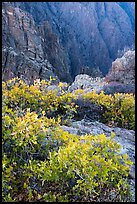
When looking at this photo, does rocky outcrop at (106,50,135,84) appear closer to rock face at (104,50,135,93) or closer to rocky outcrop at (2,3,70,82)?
rock face at (104,50,135,93)

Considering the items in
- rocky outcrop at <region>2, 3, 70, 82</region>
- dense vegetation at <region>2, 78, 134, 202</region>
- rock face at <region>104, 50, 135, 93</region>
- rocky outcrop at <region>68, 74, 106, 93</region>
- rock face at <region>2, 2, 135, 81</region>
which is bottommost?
dense vegetation at <region>2, 78, 134, 202</region>

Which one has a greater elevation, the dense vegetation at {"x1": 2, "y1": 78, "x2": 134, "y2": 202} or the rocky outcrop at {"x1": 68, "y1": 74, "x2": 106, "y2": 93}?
the rocky outcrop at {"x1": 68, "y1": 74, "x2": 106, "y2": 93}

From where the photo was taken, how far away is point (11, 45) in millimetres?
33438

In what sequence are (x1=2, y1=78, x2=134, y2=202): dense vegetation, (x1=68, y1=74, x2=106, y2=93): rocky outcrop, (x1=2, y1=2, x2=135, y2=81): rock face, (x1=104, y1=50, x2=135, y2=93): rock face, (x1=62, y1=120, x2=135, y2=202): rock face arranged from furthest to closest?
(x1=2, y1=2, x2=135, y2=81): rock face, (x1=104, y1=50, x2=135, y2=93): rock face, (x1=68, y1=74, x2=106, y2=93): rocky outcrop, (x1=62, y1=120, x2=135, y2=202): rock face, (x1=2, y1=78, x2=134, y2=202): dense vegetation

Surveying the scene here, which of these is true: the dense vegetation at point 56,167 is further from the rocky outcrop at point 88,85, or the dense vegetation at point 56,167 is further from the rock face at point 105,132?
the rocky outcrop at point 88,85

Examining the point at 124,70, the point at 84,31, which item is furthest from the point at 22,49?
the point at 84,31

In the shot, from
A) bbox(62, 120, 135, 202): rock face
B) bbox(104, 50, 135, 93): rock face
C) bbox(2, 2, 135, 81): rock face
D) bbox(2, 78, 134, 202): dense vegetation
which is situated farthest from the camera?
bbox(2, 2, 135, 81): rock face

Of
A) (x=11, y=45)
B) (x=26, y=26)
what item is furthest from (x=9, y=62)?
(x=26, y=26)

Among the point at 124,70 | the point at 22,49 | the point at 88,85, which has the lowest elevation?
the point at 88,85

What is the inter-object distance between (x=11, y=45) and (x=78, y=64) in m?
23.7

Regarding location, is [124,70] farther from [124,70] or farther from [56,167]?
[56,167]

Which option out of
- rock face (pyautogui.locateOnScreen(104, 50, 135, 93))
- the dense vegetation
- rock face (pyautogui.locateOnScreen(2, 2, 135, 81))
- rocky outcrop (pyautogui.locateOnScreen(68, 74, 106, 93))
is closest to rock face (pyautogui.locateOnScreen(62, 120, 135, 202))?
the dense vegetation

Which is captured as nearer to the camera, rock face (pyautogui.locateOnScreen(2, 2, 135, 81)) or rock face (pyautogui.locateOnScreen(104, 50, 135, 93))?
rock face (pyautogui.locateOnScreen(104, 50, 135, 93))

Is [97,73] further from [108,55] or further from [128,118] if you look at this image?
[128,118]
